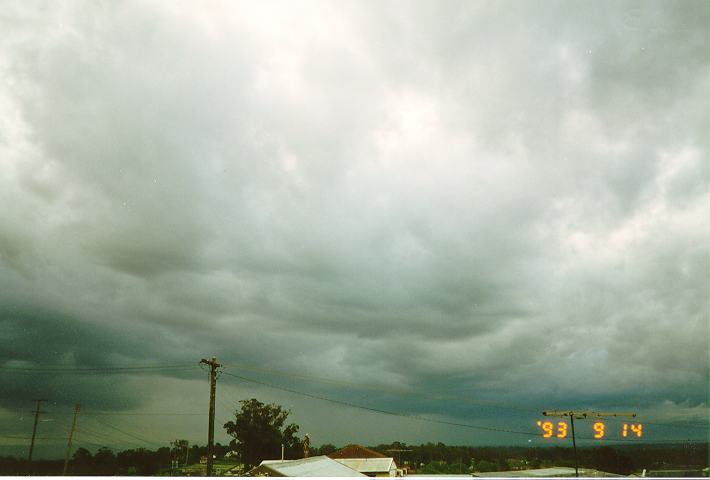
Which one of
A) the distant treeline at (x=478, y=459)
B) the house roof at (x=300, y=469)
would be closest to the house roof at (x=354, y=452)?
the distant treeline at (x=478, y=459)

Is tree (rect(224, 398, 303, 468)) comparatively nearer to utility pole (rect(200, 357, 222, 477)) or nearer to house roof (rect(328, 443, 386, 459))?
house roof (rect(328, 443, 386, 459))

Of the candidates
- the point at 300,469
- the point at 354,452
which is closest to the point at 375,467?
the point at 354,452

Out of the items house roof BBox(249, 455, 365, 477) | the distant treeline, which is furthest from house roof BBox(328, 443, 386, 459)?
house roof BBox(249, 455, 365, 477)

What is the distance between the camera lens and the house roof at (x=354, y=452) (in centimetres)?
5387

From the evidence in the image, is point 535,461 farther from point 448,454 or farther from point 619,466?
point 448,454

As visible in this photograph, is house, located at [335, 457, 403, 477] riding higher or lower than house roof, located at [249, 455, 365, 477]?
lower

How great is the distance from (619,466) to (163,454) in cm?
4965

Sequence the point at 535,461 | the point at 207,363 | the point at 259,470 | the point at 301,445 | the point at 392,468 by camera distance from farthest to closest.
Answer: the point at 535,461 < the point at 301,445 < the point at 392,468 < the point at 207,363 < the point at 259,470

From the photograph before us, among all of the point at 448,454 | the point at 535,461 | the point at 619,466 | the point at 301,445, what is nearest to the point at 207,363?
the point at 301,445

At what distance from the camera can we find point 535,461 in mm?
57812

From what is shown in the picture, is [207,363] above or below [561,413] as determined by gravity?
above

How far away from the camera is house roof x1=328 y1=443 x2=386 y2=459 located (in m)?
53.9

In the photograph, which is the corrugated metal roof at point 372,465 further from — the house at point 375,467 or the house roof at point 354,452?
the house roof at point 354,452

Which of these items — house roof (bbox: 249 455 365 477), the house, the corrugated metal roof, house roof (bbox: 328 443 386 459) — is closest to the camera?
house roof (bbox: 249 455 365 477)
